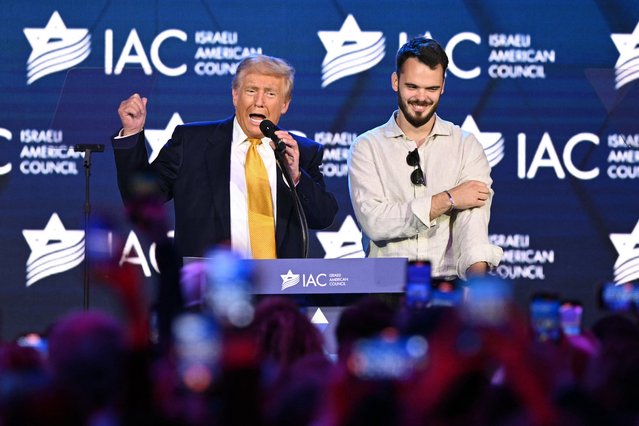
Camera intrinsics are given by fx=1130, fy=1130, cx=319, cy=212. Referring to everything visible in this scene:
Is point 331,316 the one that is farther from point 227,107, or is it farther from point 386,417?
point 227,107

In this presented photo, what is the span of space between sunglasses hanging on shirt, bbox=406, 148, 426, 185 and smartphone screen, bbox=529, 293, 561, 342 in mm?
2356

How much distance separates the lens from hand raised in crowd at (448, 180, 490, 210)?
14.8ft

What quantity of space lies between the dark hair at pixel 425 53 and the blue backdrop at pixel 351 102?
2.49 meters

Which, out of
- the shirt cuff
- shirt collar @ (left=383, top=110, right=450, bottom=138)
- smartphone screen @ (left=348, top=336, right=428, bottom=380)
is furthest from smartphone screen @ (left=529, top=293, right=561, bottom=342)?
shirt collar @ (left=383, top=110, right=450, bottom=138)

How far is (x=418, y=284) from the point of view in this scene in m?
2.80

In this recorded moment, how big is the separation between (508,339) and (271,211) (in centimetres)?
344

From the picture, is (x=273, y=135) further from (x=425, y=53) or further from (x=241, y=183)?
(x=425, y=53)

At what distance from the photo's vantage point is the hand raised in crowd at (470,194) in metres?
4.50

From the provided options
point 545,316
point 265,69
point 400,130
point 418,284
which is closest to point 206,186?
point 265,69

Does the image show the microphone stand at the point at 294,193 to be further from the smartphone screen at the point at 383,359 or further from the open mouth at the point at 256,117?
the smartphone screen at the point at 383,359

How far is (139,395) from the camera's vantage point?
1.92 m

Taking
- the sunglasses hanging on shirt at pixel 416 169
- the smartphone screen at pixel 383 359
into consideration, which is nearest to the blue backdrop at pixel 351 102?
the sunglasses hanging on shirt at pixel 416 169

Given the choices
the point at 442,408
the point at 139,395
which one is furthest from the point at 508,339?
the point at 139,395

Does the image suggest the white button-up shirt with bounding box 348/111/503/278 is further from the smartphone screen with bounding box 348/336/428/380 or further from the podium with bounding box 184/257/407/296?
the smartphone screen with bounding box 348/336/428/380
